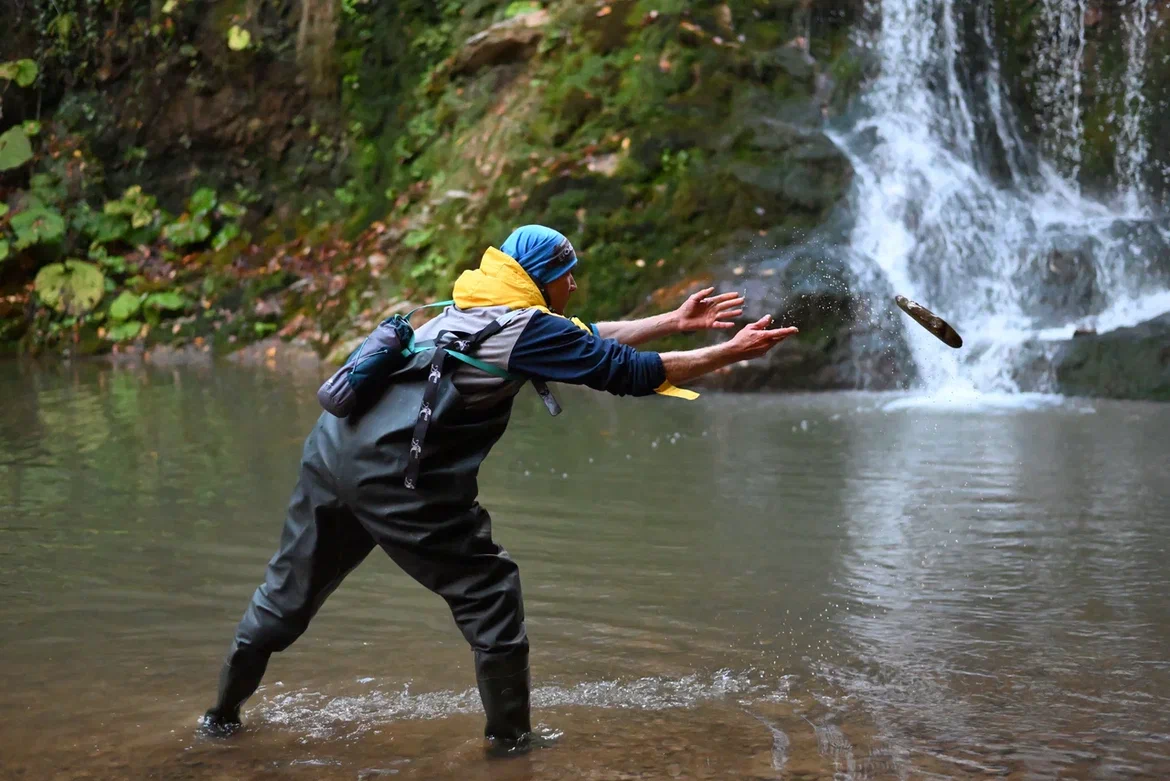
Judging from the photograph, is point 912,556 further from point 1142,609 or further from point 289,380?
point 289,380

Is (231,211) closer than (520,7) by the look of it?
No

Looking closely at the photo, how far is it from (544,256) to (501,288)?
0.58 feet

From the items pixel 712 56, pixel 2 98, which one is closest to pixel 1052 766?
pixel 712 56

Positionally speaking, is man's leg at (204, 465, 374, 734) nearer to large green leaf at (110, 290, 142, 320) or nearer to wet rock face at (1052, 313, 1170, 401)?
wet rock face at (1052, 313, 1170, 401)

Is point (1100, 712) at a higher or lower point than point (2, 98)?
lower

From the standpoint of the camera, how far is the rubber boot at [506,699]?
3768 mm

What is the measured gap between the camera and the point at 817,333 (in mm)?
13016

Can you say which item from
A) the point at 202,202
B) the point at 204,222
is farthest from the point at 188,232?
the point at 202,202

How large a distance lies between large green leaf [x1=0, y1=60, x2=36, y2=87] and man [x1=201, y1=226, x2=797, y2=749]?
18.1 metres

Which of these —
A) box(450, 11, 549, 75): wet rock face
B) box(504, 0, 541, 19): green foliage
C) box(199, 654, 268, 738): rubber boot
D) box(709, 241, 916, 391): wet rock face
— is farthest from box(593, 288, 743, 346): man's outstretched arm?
box(504, 0, 541, 19): green foliage

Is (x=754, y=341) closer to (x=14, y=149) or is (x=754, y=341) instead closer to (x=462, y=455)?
(x=462, y=455)

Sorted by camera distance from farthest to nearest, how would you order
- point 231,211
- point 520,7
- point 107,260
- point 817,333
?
point 231,211
point 107,260
point 520,7
point 817,333

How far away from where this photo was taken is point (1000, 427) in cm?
1046

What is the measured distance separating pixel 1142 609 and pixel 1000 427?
17.4 ft
